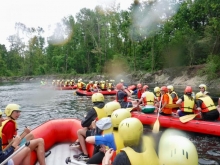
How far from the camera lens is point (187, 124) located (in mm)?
7156

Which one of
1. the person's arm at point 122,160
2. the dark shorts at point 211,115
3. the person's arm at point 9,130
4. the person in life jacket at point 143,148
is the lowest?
the dark shorts at point 211,115

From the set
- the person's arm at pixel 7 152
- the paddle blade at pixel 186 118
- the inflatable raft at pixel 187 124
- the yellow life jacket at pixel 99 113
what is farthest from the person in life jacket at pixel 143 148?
the paddle blade at pixel 186 118

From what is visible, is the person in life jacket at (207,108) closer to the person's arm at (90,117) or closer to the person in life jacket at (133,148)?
the person's arm at (90,117)

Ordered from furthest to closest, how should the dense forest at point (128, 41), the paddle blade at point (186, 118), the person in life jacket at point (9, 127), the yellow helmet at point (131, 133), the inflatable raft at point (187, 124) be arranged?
the dense forest at point (128, 41)
the paddle blade at point (186, 118)
the inflatable raft at point (187, 124)
the person in life jacket at point (9, 127)
the yellow helmet at point (131, 133)

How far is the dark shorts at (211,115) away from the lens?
22.9ft

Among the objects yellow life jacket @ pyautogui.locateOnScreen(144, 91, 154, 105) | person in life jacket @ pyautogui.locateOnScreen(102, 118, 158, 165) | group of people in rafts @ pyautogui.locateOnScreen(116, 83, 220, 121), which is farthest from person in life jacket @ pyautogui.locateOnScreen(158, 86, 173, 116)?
person in life jacket @ pyautogui.locateOnScreen(102, 118, 158, 165)

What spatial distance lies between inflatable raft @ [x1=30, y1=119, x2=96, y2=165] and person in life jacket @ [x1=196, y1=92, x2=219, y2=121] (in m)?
3.74

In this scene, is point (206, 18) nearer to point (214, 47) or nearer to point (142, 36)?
point (214, 47)

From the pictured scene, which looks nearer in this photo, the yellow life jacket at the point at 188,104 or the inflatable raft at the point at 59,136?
the inflatable raft at the point at 59,136

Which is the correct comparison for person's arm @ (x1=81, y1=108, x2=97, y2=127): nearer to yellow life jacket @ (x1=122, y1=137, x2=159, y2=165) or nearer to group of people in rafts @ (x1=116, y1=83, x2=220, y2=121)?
yellow life jacket @ (x1=122, y1=137, x2=159, y2=165)

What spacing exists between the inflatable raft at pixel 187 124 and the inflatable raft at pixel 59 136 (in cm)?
302

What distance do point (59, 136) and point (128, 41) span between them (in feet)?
118

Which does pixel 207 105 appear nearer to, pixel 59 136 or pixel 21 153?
pixel 59 136

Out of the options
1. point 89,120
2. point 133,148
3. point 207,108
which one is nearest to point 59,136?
point 89,120
